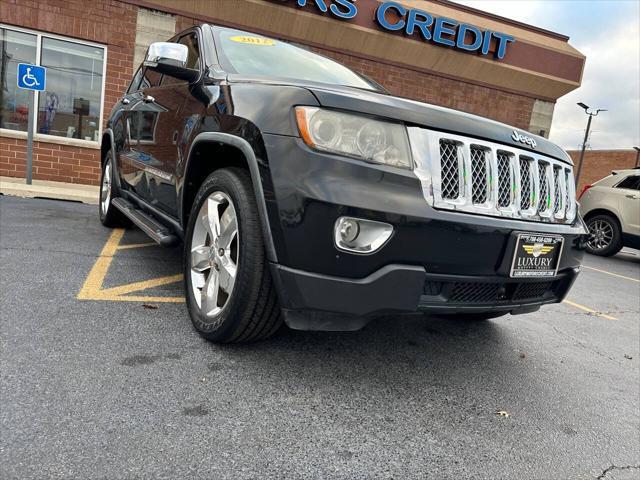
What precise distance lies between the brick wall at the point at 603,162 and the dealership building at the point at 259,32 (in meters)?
18.5

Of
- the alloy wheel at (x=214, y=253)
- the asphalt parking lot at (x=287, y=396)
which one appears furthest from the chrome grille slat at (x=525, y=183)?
the alloy wheel at (x=214, y=253)

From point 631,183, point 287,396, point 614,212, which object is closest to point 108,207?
point 287,396

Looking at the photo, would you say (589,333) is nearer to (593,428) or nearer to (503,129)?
(593,428)

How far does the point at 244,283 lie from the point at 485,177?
1.17m

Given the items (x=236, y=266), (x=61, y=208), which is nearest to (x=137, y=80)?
(x=61, y=208)

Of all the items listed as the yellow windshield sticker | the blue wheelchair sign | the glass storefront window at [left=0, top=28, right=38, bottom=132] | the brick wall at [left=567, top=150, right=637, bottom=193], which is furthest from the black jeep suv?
the brick wall at [left=567, top=150, right=637, bottom=193]

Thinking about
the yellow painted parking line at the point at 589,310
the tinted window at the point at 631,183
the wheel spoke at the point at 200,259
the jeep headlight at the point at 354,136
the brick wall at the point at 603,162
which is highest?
the brick wall at the point at 603,162

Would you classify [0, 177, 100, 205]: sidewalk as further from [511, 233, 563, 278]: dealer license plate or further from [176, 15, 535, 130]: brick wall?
[511, 233, 563, 278]: dealer license plate

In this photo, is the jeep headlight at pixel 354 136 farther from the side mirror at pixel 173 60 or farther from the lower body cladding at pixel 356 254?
the side mirror at pixel 173 60

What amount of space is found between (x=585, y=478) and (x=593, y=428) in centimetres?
47

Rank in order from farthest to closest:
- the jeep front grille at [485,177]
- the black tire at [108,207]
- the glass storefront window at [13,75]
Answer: the glass storefront window at [13,75], the black tire at [108,207], the jeep front grille at [485,177]

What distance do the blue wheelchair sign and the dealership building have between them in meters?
0.52

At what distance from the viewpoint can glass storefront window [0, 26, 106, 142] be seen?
28.6ft

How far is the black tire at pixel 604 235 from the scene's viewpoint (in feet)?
29.2
